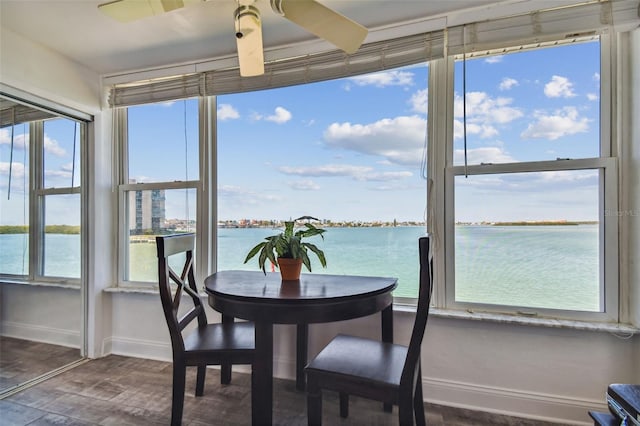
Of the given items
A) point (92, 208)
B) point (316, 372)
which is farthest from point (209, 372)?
point (92, 208)

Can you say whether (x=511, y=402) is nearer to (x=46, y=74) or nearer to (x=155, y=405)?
(x=155, y=405)

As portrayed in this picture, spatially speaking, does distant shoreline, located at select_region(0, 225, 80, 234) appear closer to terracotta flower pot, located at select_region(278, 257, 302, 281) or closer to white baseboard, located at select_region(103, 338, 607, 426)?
terracotta flower pot, located at select_region(278, 257, 302, 281)

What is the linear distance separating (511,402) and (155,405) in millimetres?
2118

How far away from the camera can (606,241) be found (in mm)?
1733

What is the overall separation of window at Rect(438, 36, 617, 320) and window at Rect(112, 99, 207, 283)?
192 cm

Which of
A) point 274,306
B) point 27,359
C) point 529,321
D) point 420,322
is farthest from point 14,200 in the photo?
point 529,321

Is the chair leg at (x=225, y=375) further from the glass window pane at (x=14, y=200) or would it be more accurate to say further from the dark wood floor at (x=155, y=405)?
the glass window pane at (x=14, y=200)

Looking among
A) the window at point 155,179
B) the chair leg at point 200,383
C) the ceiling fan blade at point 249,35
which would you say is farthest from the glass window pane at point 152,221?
the ceiling fan blade at point 249,35

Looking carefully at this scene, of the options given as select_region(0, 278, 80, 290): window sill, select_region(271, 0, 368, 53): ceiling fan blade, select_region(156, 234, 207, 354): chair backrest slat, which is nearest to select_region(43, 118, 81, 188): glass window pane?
select_region(0, 278, 80, 290): window sill

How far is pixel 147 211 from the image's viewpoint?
2693mm

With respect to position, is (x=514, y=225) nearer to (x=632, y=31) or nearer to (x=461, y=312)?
(x=461, y=312)

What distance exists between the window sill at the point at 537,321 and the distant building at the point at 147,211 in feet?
6.75

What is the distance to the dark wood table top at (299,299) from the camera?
1375 mm

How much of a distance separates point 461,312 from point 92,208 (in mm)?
2912
